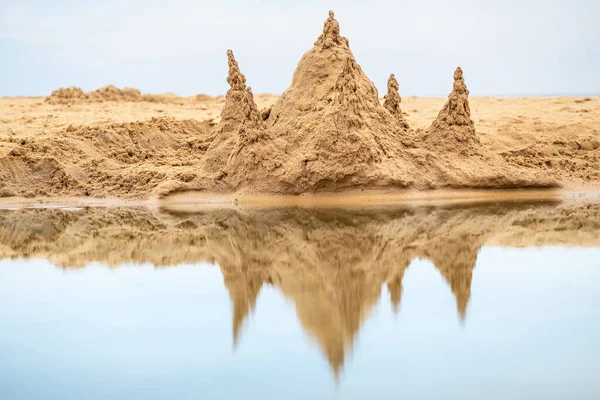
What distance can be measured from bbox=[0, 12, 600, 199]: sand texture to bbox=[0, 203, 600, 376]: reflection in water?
1.18 m

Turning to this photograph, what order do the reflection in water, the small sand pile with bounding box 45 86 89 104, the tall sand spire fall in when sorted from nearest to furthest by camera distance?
the reflection in water < the tall sand spire < the small sand pile with bounding box 45 86 89 104

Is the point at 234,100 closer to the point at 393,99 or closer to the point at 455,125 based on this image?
the point at 393,99

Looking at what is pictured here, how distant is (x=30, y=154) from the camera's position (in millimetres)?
13727

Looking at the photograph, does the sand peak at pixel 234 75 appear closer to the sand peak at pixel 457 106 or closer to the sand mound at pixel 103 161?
the sand mound at pixel 103 161

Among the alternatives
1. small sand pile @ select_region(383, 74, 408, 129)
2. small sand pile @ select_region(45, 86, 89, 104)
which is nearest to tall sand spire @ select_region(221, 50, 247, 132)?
small sand pile @ select_region(383, 74, 408, 129)

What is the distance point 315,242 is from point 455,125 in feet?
18.1

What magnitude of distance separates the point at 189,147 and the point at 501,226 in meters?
7.80

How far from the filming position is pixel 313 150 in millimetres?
11914

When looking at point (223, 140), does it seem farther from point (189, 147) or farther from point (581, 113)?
point (581, 113)

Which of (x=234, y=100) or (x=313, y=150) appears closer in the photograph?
(x=313, y=150)

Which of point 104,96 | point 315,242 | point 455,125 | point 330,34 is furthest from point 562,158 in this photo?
point 104,96

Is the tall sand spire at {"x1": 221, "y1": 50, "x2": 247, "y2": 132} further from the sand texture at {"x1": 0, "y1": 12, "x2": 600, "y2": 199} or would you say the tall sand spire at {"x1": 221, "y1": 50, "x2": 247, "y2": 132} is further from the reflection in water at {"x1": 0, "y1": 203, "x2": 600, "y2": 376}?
the reflection in water at {"x1": 0, "y1": 203, "x2": 600, "y2": 376}

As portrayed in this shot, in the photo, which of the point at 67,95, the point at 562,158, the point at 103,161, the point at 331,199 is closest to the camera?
the point at 331,199

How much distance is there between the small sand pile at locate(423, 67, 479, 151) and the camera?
12719 millimetres
